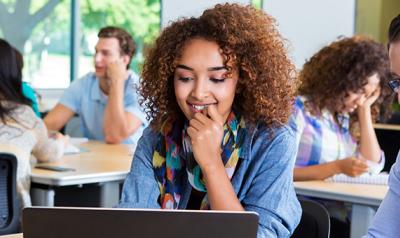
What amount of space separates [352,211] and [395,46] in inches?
51.5

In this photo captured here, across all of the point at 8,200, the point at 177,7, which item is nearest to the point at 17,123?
the point at 8,200

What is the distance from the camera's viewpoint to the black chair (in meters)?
2.88

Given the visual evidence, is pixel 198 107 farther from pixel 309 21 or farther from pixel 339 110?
pixel 309 21

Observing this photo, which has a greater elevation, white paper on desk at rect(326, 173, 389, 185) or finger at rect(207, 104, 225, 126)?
finger at rect(207, 104, 225, 126)

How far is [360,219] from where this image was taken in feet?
9.09

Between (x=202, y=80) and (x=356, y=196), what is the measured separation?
51.0 inches

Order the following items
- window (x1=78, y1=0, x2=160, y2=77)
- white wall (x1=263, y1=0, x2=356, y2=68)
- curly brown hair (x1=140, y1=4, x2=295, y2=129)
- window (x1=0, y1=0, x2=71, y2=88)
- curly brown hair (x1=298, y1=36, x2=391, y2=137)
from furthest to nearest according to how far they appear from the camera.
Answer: white wall (x1=263, y1=0, x2=356, y2=68), window (x1=78, y1=0, x2=160, y2=77), window (x1=0, y1=0, x2=71, y2=88), curly brown hair (x1=298, y1=36, x2=391, y2=137), curly brown hair (x1=140, y1=4, x2=295, y2=129)

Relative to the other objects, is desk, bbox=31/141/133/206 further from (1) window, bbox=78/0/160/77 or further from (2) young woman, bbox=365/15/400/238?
(1) window, bbox=78/0/160/77

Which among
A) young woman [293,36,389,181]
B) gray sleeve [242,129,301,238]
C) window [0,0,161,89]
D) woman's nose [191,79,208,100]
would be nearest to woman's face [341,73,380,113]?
young woman [293,36,389,181]

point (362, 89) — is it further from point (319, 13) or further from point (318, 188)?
point (319, 13)

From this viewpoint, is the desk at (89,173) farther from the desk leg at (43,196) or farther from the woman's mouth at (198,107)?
the woman's mouth at (198,107)

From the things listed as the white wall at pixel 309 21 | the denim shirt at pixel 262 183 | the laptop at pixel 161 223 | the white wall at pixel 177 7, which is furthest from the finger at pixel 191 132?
the white wall at pixel 309 21

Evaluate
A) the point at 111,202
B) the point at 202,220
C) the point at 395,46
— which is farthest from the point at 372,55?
the point at 202,220

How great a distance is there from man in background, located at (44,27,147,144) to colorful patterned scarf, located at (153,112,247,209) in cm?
229
